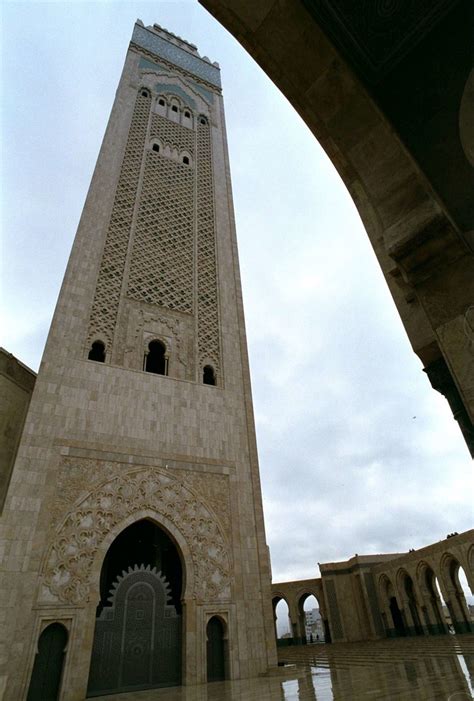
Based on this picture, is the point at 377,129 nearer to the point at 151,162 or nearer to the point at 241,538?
the point at 241,538

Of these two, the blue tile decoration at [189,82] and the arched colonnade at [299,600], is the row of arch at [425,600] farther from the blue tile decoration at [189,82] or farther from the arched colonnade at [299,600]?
the blue tile decoration at [189,82]

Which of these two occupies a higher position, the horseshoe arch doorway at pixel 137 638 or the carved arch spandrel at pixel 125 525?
the carved arch spandrel at pixel 125 525

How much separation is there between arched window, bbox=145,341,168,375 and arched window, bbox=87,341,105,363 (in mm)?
886

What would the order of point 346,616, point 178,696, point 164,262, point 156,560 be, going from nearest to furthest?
1. point 178,696
2. point 156,560
3. point 164,262
4. point 346,616

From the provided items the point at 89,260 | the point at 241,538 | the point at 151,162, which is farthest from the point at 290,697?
the point at 151,162

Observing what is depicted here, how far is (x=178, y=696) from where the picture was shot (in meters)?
4.20

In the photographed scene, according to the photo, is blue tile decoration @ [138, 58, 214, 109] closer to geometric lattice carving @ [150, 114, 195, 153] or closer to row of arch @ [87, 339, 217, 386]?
geometric lattice carving @ [150, 114, 195, 153]

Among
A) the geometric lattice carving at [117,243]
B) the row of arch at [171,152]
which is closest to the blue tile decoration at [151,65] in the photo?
the geometric lattice carving at [117,243]

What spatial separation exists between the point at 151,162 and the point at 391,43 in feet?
30.8

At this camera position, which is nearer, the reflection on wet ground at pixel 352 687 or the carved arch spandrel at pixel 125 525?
the reflection on wet ground at pixel 352 687

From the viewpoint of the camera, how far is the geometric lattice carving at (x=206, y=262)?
8.30 metres

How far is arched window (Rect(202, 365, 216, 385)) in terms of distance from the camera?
7.96 m

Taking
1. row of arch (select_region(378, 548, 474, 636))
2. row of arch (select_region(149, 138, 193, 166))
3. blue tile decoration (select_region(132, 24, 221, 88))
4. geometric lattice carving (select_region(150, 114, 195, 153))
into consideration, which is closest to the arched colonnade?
row of arch (select_region(378, 548, 474, 636))

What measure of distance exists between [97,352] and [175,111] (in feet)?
29.6
